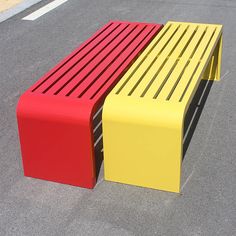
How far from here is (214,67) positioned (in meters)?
5.29

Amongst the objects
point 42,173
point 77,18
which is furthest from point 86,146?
point 77,18

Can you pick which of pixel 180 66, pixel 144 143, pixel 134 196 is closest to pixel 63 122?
pixel 144 143

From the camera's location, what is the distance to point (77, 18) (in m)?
7.51

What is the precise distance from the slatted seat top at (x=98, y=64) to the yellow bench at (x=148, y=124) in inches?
6.8

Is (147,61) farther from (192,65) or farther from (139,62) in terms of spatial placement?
(192,65)

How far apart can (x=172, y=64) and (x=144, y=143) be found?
1039 millimetres

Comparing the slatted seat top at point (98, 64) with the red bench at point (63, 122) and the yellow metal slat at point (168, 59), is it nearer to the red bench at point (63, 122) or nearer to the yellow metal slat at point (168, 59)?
the red bench at point (63, 122)

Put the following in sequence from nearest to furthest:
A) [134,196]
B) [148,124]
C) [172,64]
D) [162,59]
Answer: [148,124], [134,196], [172,64], [162,59]

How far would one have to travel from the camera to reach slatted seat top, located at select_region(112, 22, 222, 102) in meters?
3.74

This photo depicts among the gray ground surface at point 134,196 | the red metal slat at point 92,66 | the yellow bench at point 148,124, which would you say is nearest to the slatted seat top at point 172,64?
the yellow bench at point 148,124

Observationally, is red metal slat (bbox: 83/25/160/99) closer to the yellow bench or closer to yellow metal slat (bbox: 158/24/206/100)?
the yellow bench

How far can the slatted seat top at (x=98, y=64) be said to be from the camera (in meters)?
3.80

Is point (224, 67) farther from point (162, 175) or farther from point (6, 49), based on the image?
point (6, 49)

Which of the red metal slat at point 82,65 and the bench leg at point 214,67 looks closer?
the red metal slat at point 82,65
